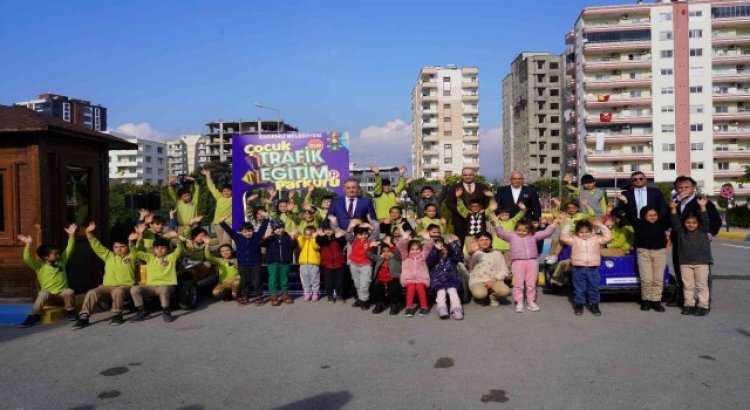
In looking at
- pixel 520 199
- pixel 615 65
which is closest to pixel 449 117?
pixel 615 65

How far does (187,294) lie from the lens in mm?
9953

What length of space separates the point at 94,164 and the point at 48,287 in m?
2.93

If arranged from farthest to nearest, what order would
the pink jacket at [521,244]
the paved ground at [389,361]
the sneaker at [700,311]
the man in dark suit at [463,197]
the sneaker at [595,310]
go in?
the man in dark suit at [463,197] < the pink jacket at [521,244] < the sneaker at [595,310] < the sneaker at [700,311] < the paved ground at [389,361]

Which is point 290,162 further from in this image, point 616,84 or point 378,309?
point 616,84

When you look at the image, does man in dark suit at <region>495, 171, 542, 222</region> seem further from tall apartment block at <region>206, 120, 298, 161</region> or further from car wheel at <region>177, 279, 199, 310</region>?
tall apartment block at <region>206, 120, 298, 161</region>

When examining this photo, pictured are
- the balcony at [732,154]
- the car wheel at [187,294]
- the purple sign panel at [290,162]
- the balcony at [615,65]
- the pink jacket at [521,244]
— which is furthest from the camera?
the balcony at [615,65]

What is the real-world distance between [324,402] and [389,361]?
1.43 meters

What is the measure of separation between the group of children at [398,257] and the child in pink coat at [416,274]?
2cm

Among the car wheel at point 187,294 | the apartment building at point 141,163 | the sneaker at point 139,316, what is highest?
the apartment building at point 141,163

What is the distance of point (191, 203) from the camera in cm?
1270

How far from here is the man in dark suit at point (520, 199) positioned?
11.1 metres

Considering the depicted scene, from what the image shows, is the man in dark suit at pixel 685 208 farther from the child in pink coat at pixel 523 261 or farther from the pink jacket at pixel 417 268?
the pink jacket at pixel 417 268

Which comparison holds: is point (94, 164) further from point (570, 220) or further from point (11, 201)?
point (570, 220)

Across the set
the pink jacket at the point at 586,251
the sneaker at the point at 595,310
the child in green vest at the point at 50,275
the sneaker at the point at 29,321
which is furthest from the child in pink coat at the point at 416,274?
the sneaker at the point at 29,321
